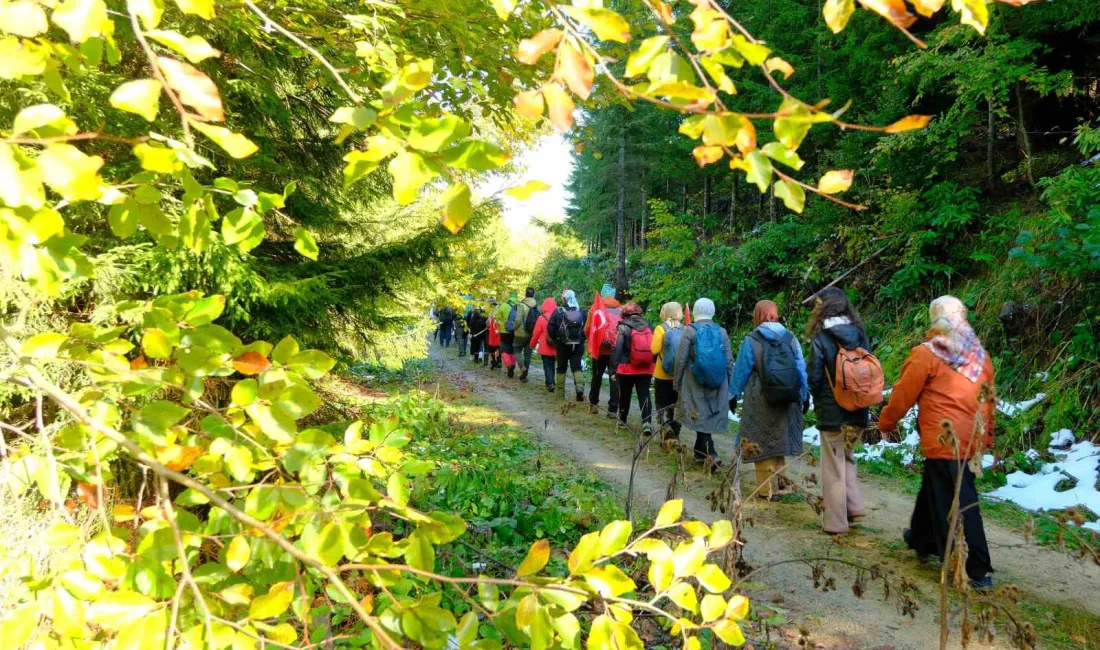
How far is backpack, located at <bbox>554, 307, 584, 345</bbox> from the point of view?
39.1 ft

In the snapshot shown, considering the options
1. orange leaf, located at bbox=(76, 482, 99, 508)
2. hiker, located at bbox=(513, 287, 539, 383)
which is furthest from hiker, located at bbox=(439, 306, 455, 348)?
orange leaf, located at bbox=(76, 482, 99, 508)

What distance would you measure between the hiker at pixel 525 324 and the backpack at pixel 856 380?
9239 millimetres

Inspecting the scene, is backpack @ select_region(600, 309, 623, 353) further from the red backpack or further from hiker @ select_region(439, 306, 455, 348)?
hiker @ select_region(439, 306, 455, 348)

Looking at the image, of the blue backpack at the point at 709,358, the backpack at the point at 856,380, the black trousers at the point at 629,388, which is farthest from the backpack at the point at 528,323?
the backpack at the point at 856,380

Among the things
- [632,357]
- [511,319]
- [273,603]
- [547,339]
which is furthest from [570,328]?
[273,603]

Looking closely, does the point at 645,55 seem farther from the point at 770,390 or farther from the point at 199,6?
the point at 770,390

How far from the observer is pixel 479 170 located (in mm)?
965

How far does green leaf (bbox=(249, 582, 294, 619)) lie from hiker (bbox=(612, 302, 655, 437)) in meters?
7.63

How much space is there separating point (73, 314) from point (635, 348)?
628 cm

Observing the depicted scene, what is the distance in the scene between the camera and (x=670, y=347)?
26.1 feet

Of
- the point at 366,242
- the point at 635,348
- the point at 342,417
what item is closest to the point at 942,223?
the point at 635,348

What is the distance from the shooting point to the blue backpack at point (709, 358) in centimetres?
695

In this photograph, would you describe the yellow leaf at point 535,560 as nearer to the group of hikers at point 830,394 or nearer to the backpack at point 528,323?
the group of hikers at point 830,394

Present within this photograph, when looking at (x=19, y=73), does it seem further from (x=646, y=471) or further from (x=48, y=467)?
(x=646, y=471)
